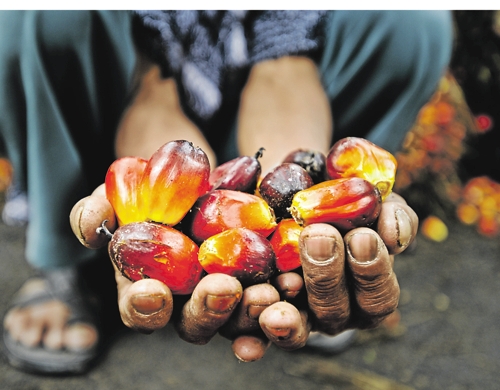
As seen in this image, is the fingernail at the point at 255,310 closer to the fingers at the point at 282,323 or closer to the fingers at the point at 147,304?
the fingers at the point at 282,323

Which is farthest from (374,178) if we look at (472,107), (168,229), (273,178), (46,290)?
(472,107)

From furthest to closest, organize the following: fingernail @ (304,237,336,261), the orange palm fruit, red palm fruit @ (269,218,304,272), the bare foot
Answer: the orange palm fruit, the bare foot, red palm fruit @ (269,218,304,272), fingernail @ (304,237,336,261)

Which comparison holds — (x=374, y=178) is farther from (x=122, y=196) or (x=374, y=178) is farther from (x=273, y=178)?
(x=122, y=196)

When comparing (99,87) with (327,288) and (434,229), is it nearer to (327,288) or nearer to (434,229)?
(327,288)

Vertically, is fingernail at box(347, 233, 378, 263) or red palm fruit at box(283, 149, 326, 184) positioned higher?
fingernail at box(347, 233, 378, 263)

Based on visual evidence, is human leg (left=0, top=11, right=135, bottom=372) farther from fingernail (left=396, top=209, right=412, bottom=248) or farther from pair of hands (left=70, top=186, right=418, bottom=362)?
fingernail (left=396, top=209, right=412, bottom=248)

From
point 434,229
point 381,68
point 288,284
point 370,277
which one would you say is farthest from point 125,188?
point 434,229

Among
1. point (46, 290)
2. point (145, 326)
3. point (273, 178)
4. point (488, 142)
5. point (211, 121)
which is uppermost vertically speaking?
point (273, 178)

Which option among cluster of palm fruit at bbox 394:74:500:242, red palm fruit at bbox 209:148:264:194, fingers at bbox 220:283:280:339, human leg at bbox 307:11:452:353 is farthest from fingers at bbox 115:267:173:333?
cluster of palm fruit at bbox 394:74:500:242
